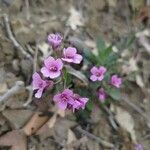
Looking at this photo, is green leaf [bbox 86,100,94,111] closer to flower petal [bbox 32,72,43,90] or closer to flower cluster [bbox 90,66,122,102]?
flower cluster [bbox 90,66,122,102]

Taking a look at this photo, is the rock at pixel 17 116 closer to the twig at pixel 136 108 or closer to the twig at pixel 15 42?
the twig at pixel 15 42

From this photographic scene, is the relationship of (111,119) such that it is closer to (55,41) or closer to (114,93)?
(114,93)

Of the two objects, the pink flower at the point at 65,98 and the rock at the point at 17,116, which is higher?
the pink flower at the point at 65,98

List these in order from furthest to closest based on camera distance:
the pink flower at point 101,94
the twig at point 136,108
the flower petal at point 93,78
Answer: the twig at point 136,108 → the pink flower at point 101,94 → the flower petal at point 93,78

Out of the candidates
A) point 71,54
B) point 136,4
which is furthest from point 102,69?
point 136,4

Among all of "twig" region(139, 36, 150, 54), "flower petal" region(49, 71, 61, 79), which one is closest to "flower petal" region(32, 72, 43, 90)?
"flower petal" region(49, 71, 61, 79)

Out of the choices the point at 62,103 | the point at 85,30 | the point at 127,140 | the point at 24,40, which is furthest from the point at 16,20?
the point at 127,140

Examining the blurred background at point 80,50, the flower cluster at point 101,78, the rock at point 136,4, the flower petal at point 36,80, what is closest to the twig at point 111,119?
the blurred background at point 80,50
